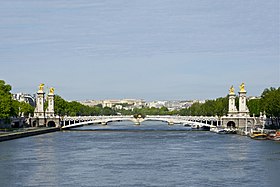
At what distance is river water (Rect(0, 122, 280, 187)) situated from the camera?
3606 cm

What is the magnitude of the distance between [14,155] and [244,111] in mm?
48954

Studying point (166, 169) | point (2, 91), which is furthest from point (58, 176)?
point (2, 91)

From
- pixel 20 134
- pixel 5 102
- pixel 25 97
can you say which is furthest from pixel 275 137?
pixel 25 97

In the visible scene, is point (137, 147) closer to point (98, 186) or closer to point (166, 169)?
point (166, 169)

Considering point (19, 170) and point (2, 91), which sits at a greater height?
point (2, 91)

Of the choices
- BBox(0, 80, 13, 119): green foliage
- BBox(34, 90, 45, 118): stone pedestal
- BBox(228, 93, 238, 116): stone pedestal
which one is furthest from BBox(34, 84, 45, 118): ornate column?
BBox(228, 93, 238, 116): stone pedestal

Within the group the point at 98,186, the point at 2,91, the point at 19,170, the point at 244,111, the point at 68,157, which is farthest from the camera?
the point at 244,111

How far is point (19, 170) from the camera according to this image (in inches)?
1580

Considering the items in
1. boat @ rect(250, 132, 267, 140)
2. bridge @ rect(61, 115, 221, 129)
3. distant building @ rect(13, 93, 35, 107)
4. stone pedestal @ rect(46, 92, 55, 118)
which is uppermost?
distant building @ rect(13, 93, 35, 107)

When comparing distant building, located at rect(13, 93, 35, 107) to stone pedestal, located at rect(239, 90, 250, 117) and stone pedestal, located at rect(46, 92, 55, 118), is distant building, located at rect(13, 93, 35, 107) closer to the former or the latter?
stone pedestal, located at rect(46, 92, 55, 118)

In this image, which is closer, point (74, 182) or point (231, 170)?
point (74, 182)

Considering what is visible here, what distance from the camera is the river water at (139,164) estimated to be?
36.1 meters

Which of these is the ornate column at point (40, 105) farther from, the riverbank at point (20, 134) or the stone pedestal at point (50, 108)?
the riverbank at point (20, 134)

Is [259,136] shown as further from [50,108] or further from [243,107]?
[50,108]
